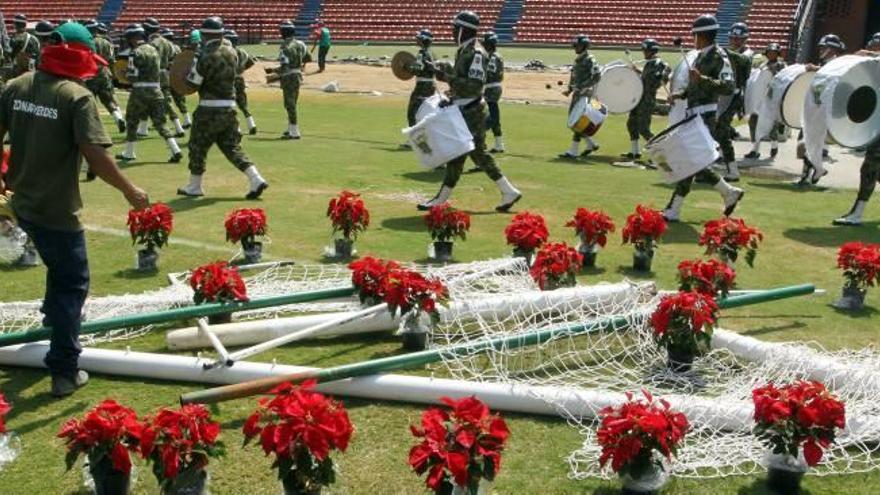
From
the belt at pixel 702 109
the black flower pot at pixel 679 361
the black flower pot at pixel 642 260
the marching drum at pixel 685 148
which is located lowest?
the black flower pot at pixel 642 260

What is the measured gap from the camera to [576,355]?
5.46 m

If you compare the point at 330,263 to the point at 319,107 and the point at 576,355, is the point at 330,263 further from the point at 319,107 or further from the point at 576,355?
the point at 319,107

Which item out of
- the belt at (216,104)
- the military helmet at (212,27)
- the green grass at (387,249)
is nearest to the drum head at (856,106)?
the green grass at (387,249)

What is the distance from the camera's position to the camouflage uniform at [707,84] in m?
9.82

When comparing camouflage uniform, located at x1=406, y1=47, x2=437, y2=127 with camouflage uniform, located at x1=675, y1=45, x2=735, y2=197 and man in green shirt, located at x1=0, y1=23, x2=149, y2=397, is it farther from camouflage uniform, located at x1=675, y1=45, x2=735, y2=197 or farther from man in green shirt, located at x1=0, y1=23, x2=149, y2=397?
man in green shirt, located at x1=0, y1=23, x2=149, y2=397

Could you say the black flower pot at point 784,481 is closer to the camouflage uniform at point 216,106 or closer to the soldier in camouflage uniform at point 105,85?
the camouflage uniform at point 216,106

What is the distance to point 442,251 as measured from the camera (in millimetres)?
7875

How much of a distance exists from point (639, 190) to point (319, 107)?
Answer: 13.0 meters

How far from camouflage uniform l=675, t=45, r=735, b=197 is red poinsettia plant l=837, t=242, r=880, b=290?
3.06 m

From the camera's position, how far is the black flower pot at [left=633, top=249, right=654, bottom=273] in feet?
25.4

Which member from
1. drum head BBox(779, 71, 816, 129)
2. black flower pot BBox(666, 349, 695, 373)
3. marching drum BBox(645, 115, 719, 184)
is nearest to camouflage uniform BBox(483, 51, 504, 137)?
drum head BBox(779, 71, 816, 129)

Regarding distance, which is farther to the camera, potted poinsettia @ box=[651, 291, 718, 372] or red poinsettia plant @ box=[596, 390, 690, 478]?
potted poinsettia @ box=[651, 291, 718, 372]

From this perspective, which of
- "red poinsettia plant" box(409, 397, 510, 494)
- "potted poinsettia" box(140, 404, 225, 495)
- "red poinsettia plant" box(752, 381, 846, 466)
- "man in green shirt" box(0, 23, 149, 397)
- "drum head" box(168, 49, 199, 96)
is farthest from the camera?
"drum head" box(168, 49, 199, 96)

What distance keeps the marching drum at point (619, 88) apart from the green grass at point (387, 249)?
1.01 m
